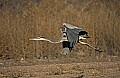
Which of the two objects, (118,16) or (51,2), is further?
(51,2)

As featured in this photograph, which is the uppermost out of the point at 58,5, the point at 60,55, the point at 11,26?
the point at 58,5

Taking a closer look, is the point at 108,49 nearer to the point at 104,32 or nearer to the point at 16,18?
the point at 104,32

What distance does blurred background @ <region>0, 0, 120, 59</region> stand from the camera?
1460 cm

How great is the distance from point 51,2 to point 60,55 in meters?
4.07

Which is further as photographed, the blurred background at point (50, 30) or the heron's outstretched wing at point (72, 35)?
the blurred background at point (50, 30)

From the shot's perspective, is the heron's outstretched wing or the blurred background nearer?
the heron's outstretched wing

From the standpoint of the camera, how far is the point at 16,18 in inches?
610

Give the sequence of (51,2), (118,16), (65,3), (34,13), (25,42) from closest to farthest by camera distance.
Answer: (25,42), (34,13), (118,16), (51,2), (65,3)

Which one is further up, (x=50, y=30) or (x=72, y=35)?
(x=50, y=30)

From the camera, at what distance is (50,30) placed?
15.2 meters

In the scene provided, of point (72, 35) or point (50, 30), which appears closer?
point (72, 35)

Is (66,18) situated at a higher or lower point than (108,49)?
higher

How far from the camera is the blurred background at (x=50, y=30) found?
575 inches

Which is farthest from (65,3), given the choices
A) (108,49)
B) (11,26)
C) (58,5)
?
(11,26)
